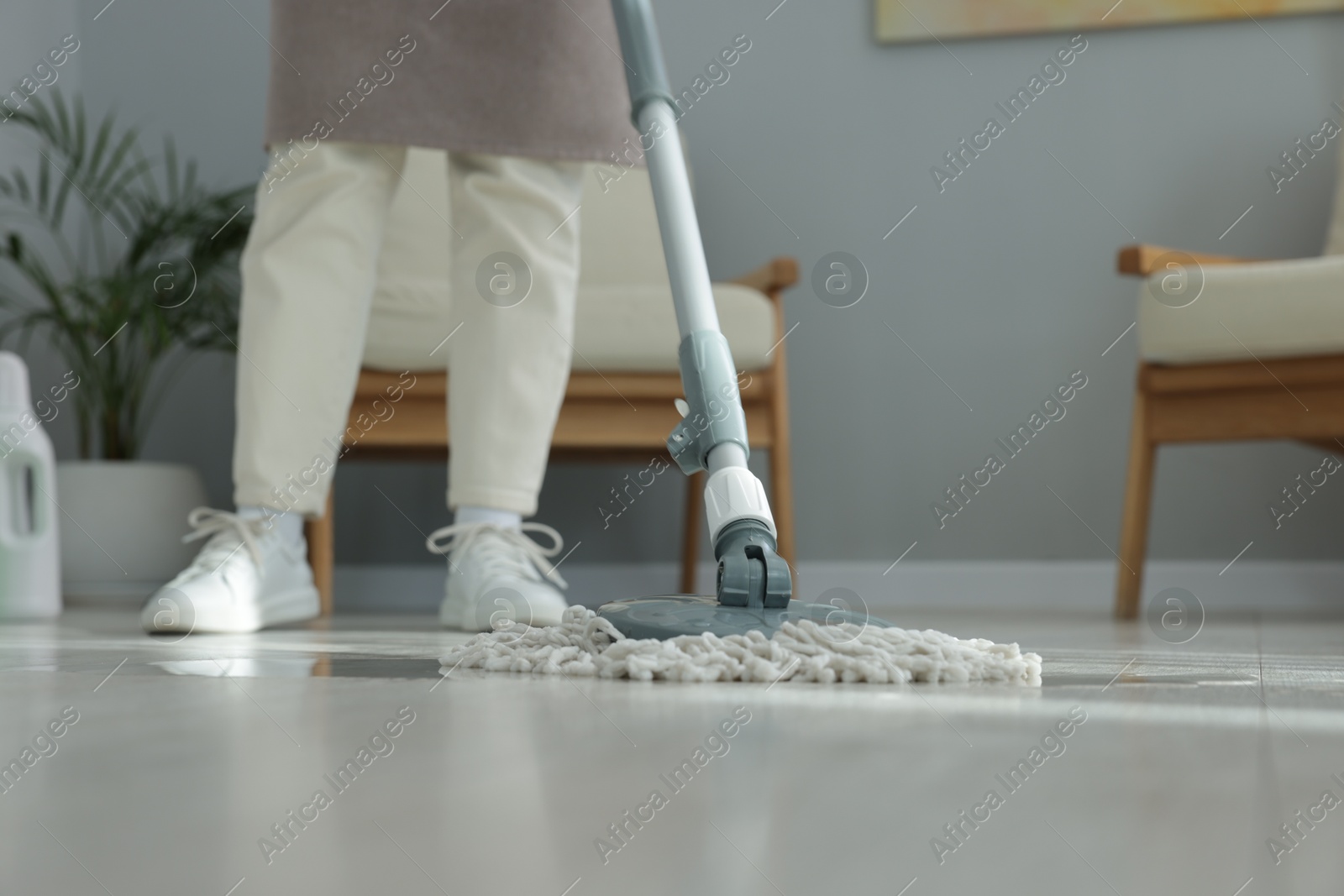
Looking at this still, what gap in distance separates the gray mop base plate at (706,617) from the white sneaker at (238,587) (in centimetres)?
43

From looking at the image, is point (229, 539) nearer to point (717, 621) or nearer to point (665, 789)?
point (717, 621)

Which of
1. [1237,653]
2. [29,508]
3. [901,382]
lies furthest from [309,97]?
[901,382]

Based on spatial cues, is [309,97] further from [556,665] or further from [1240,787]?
[1240,787]

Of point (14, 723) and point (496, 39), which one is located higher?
point (496, 39)

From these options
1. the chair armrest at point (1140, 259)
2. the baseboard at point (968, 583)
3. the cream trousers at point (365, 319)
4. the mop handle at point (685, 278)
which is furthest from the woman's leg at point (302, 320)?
the chair armrest at point (1140, 259)

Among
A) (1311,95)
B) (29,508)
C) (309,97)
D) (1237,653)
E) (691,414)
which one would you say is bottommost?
(1237,653)

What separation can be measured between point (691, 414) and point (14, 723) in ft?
1.38

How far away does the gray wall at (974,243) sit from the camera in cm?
204

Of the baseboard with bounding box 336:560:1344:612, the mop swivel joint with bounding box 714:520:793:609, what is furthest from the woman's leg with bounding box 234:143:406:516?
the baseboard with bounding box 336:560:1344:612

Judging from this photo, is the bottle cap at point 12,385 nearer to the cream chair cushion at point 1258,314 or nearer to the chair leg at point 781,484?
the chair leg at point 781,484

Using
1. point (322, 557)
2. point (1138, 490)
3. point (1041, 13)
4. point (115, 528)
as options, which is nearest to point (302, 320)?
point (322, 557)

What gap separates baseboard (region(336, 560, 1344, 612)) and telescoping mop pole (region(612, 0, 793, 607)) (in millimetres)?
1188

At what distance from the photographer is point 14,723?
409mm

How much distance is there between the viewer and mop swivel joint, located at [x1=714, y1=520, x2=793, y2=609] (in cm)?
62
